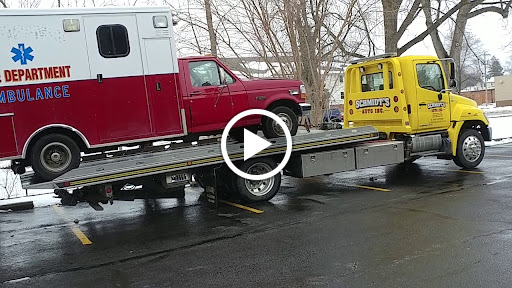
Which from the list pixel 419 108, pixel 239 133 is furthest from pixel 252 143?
pixel 419 108

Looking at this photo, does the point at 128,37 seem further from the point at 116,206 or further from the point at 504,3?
the point at 504,3

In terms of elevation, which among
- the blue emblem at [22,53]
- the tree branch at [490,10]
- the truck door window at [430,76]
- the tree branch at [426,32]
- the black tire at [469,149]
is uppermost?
the tree branch at [490,10]

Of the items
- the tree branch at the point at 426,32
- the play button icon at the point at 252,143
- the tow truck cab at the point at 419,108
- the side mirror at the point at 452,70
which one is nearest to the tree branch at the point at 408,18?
the tree branch at the point at 426,32

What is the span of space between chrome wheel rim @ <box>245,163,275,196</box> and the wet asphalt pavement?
0.43 meters

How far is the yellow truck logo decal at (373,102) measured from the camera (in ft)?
37.9

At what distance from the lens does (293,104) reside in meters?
9.72

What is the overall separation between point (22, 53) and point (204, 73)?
309cm

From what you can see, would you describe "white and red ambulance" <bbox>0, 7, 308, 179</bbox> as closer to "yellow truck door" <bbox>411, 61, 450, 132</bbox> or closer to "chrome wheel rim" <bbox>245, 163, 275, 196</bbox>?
"chrome wheel rim" <bbox>245, 163, 275, 196</bbox>

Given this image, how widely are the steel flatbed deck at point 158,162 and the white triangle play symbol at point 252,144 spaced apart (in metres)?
0.08

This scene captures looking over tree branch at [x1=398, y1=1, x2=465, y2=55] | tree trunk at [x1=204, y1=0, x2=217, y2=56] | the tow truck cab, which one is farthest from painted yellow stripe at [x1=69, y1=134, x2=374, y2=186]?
tree branch at [x1=398, y1=1, x2=465, y2=55]

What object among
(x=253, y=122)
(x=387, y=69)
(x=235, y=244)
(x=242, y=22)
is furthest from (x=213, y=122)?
(x=242, y=22)

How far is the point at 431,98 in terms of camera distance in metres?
11.4

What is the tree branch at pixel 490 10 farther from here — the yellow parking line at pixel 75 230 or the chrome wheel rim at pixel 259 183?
the yellow parking line at pixel 75 230

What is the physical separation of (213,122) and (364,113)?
4712mm
